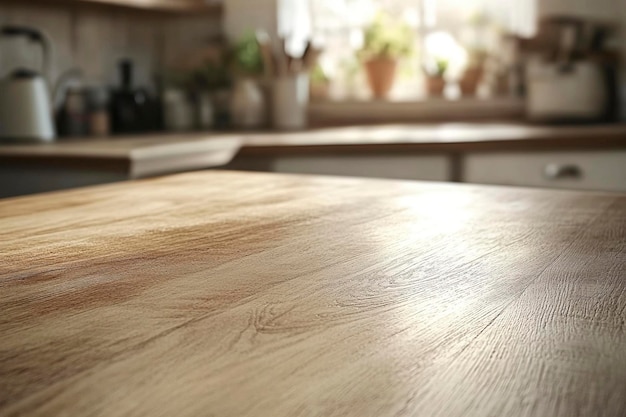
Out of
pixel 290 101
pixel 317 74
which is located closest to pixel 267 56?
pixel 290 101

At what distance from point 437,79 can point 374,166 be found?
1019 mm

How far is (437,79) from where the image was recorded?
325 centimetres

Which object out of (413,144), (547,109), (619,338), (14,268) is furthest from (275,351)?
(547,109)

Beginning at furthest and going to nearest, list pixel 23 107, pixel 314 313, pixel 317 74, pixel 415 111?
1. pixel 317 74
2. pixel 415 111
3. pixel 23 107
4. pixel 314 313

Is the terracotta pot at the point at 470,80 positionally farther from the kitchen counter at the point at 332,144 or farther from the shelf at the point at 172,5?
the shelf at the point at 172,5

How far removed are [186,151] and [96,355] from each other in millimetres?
1874

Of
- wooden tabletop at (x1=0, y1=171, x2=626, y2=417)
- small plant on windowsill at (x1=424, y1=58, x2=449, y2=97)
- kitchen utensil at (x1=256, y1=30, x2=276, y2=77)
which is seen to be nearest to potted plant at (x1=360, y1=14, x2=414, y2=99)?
small plant on windowsill at (x1=424, y1=58, x2=449, y2=97)

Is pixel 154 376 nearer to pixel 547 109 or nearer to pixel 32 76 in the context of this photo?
pixel 32 76

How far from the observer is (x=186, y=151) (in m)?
2.29

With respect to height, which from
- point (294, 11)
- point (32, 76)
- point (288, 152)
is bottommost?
point (288, 152)

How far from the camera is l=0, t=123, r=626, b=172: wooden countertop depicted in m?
2.13

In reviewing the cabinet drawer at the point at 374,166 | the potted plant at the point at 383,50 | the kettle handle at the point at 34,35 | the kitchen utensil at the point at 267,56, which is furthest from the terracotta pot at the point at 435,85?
the kettle handle at the point at 34,35

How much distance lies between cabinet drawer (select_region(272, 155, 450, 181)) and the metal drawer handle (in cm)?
28

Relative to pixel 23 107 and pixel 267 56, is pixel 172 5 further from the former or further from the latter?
pixel 23 107
